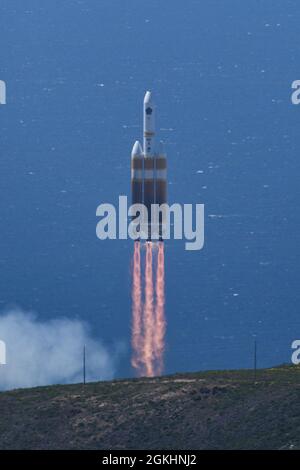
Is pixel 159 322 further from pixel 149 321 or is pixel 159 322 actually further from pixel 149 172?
pixel 149 172

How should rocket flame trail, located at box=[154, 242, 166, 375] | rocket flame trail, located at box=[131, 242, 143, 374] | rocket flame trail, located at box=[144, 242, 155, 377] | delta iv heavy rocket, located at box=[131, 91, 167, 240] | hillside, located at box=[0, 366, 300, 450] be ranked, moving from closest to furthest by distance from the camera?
Answer: 1. hillside, located at box=[0, 366, 300, 450]
2. delta iv heavy rocket, located at box=[131, 91, 167, 240]
3. rocket flame trail, located at box=[131, 242, 143, 374]
4. rocket flame trail, located at box=[154, 242, 166, 375]
5. rocket flame trail, located at box=[144, 242, 155, 377]

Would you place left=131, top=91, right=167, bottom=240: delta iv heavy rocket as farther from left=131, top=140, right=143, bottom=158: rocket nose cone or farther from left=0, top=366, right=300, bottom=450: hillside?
left=0, top=366, right=300, bottom=450: hillside

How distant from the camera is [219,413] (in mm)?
151625

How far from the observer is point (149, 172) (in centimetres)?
17475

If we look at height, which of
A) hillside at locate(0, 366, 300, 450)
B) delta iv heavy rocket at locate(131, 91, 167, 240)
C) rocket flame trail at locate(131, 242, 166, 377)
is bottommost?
hillside at locate(0, 366, 300, 450)

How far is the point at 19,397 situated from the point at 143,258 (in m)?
29.2

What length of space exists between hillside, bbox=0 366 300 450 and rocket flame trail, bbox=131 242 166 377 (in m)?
23.5

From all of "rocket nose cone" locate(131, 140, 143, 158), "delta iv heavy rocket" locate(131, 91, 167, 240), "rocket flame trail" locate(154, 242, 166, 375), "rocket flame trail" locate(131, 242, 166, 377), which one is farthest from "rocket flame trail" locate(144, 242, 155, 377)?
"rocket nose cone" locate(131, 140, 143, 158)

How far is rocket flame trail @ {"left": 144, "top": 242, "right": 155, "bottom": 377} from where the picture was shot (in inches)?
7264

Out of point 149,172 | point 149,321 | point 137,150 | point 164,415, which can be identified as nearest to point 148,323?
point 149,321

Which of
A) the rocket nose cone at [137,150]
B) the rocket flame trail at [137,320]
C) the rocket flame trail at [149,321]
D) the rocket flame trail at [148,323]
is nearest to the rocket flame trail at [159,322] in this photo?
the rocket flame trail at [148,323]

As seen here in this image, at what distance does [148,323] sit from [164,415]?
1335 inches
